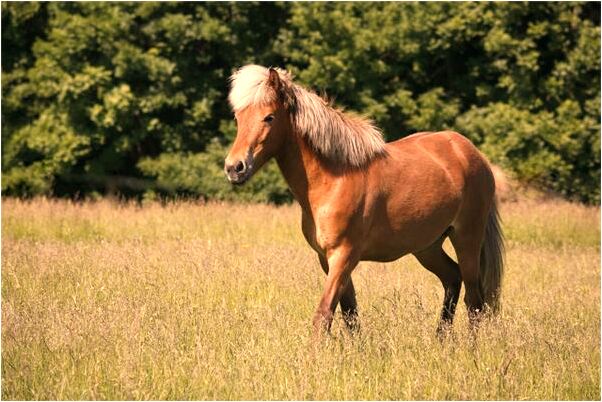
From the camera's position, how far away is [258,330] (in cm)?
643

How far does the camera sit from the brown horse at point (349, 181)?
6.21 m

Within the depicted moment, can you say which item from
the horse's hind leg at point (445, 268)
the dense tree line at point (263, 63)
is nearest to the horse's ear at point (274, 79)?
the horse's hind leg at point (445, 268)

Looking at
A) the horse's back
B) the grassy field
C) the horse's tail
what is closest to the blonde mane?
the horse's back

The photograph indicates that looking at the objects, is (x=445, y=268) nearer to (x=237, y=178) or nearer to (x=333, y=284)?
(x=333, y=284)

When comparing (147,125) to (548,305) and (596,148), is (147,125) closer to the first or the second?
(596,148)

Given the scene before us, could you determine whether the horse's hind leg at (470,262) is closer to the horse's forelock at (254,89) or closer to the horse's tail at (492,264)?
the horse's tail at (492,264)

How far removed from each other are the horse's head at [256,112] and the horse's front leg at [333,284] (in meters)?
0.87

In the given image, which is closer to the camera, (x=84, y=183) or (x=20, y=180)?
(x=20, y=180)

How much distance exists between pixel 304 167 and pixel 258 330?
127 cm

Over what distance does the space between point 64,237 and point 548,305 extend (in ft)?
23.0

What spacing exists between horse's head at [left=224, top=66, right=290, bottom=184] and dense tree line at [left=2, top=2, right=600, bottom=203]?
12.1m

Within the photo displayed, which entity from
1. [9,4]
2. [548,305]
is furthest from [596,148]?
[9,4]

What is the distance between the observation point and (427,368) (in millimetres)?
5559

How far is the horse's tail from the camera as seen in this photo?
7.67 meters
